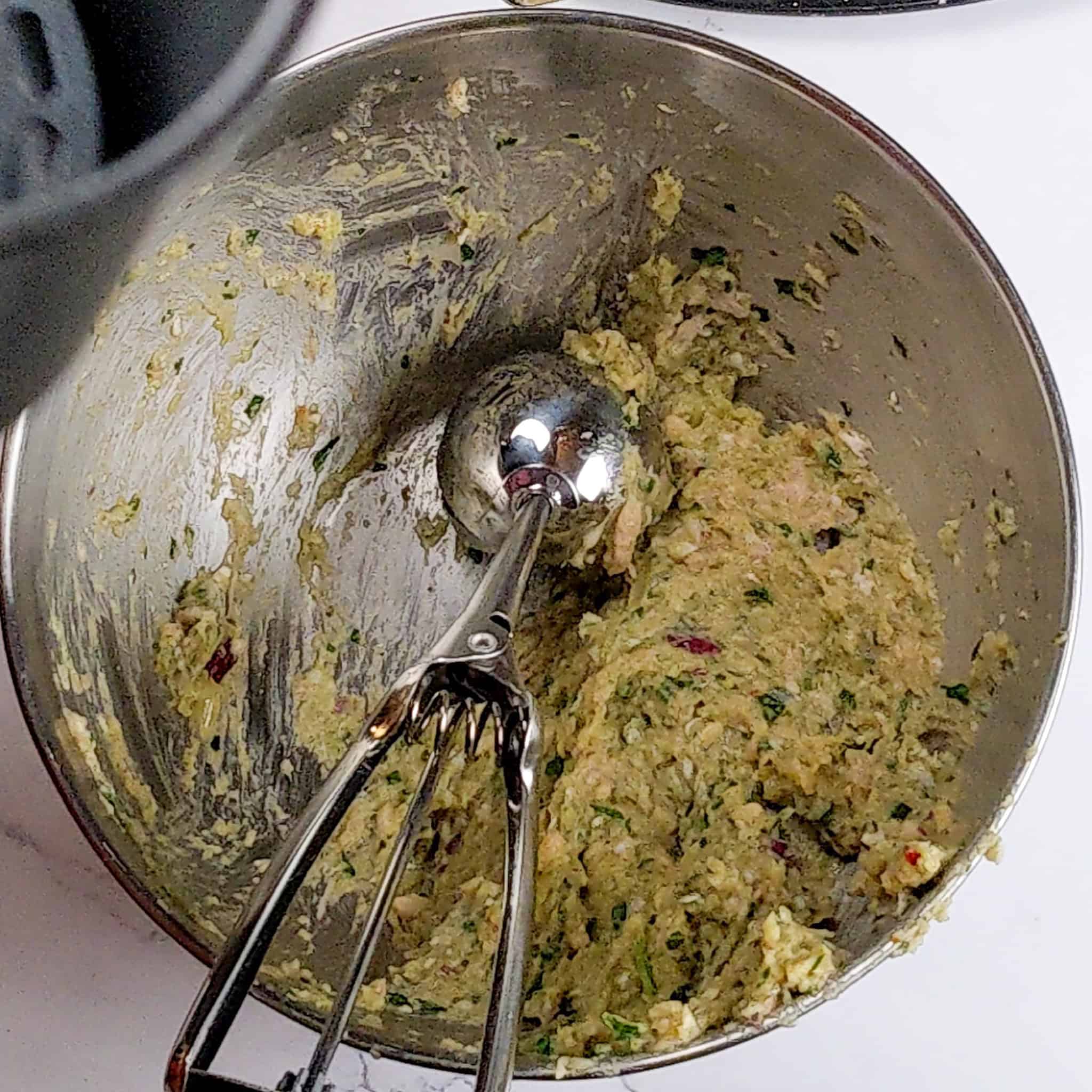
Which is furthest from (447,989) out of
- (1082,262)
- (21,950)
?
(1082,262)

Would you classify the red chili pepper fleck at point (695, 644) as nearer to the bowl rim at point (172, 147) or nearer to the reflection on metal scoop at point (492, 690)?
the reflection on metal scoop at point (492, 690)

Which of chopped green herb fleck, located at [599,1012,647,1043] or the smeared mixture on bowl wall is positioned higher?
the smeared mixture on bowl wall

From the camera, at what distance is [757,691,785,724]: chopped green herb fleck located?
1.09 m

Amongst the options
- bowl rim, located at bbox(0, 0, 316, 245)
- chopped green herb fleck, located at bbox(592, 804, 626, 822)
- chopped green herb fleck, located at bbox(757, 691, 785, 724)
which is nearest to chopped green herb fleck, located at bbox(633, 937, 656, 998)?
chopped green herb fleck, located at bbox(592, 804, 626, 822)

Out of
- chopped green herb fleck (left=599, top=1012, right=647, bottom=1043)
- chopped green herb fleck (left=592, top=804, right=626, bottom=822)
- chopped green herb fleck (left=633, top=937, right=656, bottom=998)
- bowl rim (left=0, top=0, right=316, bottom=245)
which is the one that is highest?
bowl rim (left=0, top=0, right=316, bottom=245)

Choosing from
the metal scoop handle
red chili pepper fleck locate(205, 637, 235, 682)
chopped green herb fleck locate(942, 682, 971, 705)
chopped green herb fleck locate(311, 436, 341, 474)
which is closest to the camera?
the metal scoop handle

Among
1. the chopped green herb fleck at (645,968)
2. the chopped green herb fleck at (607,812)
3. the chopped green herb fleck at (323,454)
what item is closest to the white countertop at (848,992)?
the chopped green herb fleck at (645,968)

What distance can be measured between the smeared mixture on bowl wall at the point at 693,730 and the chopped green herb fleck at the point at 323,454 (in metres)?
0.15

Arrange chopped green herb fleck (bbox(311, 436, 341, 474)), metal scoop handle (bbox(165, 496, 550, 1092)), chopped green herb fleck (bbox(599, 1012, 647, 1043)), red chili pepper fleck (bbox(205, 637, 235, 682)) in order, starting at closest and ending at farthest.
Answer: metal scoop handle (bbox(165, 496, 550, 1092)), chopped green herb fleck (bbox(599, 1012, 647, 1043)), red chili pepper fleck (bbox(205, 637, 235, 682)), chopped green herb fleck (bbox(311, 436, 341, 474))

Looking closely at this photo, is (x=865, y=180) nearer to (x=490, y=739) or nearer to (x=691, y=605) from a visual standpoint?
(x=691, y=605)

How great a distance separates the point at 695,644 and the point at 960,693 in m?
0.26

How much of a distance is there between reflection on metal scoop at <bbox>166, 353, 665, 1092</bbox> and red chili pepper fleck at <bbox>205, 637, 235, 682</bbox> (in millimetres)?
202

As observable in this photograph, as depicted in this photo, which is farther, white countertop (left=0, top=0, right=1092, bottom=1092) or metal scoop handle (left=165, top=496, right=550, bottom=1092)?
white countertop (left=0, top=0, right=1092, bottom=1092)

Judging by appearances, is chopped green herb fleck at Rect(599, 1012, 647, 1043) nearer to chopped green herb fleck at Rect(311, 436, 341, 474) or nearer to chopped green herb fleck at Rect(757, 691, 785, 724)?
chopped green herb fleck at Rect(757, 691, 785, 724)
